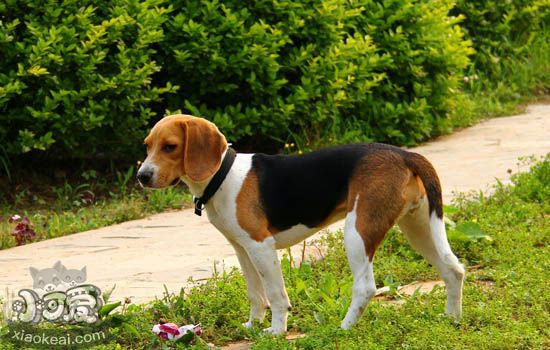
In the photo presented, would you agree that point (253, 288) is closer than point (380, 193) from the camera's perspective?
No

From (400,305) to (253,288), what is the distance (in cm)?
91

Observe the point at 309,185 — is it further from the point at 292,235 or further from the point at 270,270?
the point at 270,270

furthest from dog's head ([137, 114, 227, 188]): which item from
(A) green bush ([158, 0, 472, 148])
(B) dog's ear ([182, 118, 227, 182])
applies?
(A) green bush ([158, 0, 472, 148])

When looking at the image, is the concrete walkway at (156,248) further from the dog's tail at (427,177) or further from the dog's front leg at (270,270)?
the dog's tail at (427,177)

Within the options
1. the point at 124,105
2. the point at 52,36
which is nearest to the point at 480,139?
the point at 124,105

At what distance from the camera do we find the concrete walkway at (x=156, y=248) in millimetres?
6797

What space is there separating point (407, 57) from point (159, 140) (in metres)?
5.96

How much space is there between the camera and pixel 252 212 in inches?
216

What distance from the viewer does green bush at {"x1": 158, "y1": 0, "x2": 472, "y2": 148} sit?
9.69 metres

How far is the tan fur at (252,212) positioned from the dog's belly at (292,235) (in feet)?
0.17

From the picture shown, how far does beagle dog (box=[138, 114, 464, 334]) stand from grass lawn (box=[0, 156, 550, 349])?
211 millimetres

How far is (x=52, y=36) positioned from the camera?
876cm

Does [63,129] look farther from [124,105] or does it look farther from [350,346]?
[350,346]

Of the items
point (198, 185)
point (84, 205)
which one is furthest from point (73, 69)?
point (198, 185)
